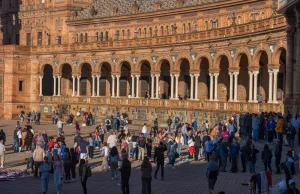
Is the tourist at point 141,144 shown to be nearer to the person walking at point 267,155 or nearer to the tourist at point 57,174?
the person walking at point 267,155

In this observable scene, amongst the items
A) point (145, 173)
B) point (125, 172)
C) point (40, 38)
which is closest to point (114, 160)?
point (125, 172)

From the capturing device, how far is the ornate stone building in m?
52.8

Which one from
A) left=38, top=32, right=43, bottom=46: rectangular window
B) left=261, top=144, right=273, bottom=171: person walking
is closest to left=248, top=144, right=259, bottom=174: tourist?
left=261, top=144, right=273, bottom=171: person walking

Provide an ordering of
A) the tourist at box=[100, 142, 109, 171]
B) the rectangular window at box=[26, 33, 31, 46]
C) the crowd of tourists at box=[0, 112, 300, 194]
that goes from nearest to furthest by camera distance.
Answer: the crowd of tourists at box=[0, 112, 300, 194], the tourist at box=[100, 142, 109, 171], the rectangular window at box=[26, 33, 31, 46]

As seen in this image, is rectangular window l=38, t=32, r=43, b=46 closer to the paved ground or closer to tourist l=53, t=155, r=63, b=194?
the paved ground

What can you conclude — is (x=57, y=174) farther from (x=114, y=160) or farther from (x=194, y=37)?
(x=194, y=37)

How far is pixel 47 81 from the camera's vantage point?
84.1 meters

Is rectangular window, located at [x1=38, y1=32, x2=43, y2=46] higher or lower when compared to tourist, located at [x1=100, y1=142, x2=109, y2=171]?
higher

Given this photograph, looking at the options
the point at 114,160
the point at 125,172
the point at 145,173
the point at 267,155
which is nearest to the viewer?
the point at 145,173

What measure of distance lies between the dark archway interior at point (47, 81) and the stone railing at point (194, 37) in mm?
5688

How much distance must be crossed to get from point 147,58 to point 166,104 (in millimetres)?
7452

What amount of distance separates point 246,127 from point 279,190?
18.5 metres

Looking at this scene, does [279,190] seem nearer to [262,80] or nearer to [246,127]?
[246,127]

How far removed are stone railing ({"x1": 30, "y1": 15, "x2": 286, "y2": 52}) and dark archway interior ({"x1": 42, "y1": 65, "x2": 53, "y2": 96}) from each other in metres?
5.69
